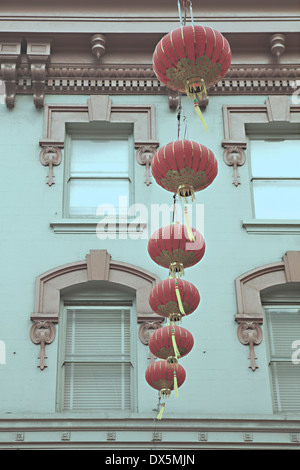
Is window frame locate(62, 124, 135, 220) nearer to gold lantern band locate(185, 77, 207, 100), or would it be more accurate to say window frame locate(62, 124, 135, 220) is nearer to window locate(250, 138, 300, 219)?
window locate(250, 138, 300, 219)

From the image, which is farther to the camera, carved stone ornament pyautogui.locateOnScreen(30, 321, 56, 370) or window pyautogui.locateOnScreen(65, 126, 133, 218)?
window pyautogui.locateOnScreen(65, 126, 133, 218)

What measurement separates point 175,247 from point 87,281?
10.0ft

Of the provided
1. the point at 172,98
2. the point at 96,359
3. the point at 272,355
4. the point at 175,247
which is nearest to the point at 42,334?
the point at 96,359

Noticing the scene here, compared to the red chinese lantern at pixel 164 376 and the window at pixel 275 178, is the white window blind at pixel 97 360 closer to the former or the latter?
the red chinese lantern at pixel 164 376

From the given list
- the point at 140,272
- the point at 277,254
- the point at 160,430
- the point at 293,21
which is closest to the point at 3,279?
the point at 140,272

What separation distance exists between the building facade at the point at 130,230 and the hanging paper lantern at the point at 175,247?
2408 millimetres

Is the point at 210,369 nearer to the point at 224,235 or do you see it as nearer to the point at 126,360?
the point at 126,360

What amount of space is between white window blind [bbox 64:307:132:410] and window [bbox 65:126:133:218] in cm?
201

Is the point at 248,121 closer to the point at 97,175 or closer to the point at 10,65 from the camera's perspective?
the point at 97,175

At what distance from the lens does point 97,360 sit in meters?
13.6

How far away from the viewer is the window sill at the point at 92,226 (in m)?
14.4

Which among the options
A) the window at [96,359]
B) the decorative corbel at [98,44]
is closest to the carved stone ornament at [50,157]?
the decorative corbel at [98,44]

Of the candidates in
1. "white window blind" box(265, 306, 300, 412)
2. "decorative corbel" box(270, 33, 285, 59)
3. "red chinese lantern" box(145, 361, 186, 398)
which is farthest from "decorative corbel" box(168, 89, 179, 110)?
"red chinese lantern" box(145, 361, 186, 398)

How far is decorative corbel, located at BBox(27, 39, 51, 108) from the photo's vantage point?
1543cm
